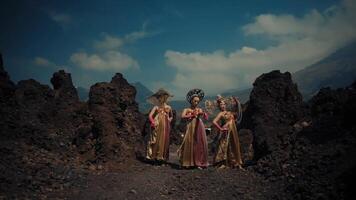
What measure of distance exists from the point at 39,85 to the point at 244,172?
16.1 metres

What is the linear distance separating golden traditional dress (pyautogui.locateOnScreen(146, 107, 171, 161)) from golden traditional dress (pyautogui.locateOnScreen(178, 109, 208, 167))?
702 mm

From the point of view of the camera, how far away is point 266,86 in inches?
622

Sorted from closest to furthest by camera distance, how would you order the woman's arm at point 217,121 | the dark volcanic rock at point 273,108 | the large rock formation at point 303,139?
the large rock formation at point 303,139 < the woman's arm at point 217,121 < the dark volcanic rock at point 273,108

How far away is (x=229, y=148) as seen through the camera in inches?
493

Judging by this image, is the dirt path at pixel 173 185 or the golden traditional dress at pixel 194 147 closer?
the dirt path at pixel 173 185

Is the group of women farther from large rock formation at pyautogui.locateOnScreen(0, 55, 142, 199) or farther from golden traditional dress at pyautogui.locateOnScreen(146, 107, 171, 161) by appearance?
large rock formation at pyautogui.locateOnScreen(0, 55, 142, 199)

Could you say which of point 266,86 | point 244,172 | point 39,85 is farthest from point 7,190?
point 39,85

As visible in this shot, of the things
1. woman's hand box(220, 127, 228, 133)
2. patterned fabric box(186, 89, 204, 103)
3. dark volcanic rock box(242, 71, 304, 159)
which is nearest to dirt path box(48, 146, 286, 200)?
woman's hand box(220, 127, 228, 133)

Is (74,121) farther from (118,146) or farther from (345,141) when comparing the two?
(345,141)

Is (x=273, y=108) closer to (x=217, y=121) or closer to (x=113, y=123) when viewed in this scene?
(x=217, y=121)

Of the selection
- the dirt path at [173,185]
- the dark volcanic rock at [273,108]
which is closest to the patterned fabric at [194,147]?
the dirt path at [173,185]

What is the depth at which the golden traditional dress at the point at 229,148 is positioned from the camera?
40.8ft

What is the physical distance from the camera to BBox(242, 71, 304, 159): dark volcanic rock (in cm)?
1343

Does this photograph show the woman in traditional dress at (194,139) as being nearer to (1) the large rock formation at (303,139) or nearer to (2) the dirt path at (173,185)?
(2) the dirt path at (173,185)
